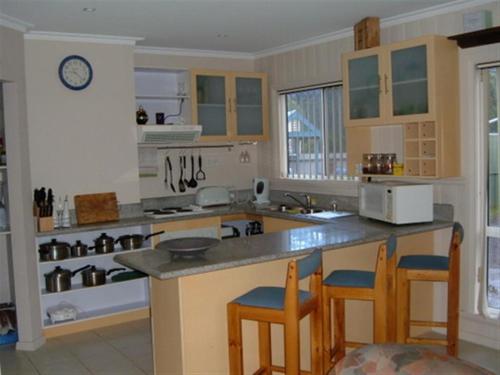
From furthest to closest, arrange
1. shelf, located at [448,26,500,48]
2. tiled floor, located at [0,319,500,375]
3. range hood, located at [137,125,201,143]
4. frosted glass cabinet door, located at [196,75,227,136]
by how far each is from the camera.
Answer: frosted glass cabinet door, located at [196,75,227,136] < range hood, located at [137,125,201,143] < tiled floor, located at [0,319,500,375] < shelf, located at [448,26,500,48]

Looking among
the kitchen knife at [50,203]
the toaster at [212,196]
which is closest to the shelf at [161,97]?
the toaster at [212,196]

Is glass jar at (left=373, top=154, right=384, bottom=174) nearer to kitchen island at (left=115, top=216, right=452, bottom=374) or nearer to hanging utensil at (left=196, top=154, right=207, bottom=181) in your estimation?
kitchen island at (left=115, top=216, right=452, bottom=374)

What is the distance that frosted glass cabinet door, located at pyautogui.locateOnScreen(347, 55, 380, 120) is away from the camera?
13.9 ft

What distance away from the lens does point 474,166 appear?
3949 mm

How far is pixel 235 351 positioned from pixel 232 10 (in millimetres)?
2460

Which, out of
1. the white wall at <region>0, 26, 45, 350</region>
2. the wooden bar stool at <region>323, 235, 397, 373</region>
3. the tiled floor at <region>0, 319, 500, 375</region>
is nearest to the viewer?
the wooden bar stool at <region>323, 235, 397, 373</region>

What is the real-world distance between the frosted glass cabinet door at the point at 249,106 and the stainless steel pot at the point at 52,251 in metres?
2.13

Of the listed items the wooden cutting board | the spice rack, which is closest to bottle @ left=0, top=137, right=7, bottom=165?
the wooden cutting board

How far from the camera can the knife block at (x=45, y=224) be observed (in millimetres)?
4379

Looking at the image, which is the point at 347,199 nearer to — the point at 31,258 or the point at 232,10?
the point at 232,10

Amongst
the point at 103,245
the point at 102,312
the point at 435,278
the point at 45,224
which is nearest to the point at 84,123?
the point at 45,224

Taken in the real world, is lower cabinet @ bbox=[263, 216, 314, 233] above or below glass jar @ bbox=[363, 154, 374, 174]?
below

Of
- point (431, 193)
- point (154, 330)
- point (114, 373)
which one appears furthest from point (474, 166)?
point (114, 373)

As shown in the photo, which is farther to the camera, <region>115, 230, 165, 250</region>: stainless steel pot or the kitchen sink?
<region>115, 230, 165, 250</region>: stainless steel pot
